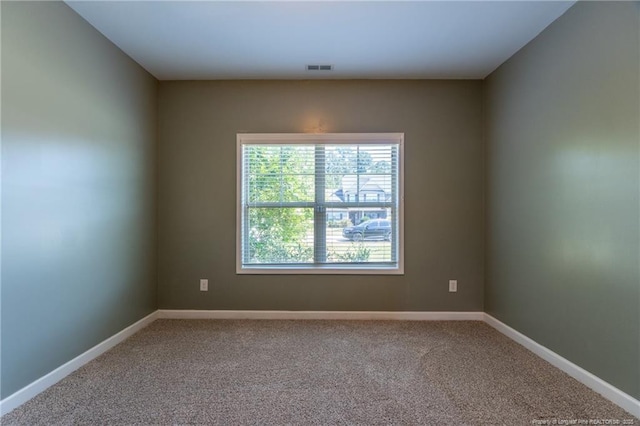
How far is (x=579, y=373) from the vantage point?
205 cm

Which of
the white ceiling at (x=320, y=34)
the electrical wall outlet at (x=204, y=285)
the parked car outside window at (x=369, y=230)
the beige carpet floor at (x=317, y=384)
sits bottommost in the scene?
the beige carpet floor at (x=317, y=384)

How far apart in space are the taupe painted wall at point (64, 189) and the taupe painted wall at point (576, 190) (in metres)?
3.59

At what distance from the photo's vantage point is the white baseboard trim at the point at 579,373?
68.4 inches

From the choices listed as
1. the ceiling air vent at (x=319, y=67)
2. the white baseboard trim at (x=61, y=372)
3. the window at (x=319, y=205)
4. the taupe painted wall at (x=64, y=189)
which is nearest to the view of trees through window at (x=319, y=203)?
the window at (x=319, y=205)

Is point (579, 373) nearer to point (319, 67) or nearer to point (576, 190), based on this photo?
point (576, 190)

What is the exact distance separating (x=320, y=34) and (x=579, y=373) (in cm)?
313

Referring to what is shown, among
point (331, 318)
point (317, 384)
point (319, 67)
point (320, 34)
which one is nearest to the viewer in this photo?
point (317, 384)

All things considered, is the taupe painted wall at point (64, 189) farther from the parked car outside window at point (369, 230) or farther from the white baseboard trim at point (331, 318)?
the parked car outside window at point (369, 230)

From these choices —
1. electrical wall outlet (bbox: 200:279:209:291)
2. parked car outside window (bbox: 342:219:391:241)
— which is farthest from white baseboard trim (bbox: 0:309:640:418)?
parked car outside window (bbox: 342:219:391:241)

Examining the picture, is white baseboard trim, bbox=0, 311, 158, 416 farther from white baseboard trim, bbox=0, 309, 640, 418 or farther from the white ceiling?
the white ceiling

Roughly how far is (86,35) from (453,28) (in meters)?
2.84

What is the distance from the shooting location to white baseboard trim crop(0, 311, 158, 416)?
1752mm

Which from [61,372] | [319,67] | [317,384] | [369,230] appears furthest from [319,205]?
[61,372]

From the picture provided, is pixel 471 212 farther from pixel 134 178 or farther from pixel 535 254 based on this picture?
pixel 134 178
